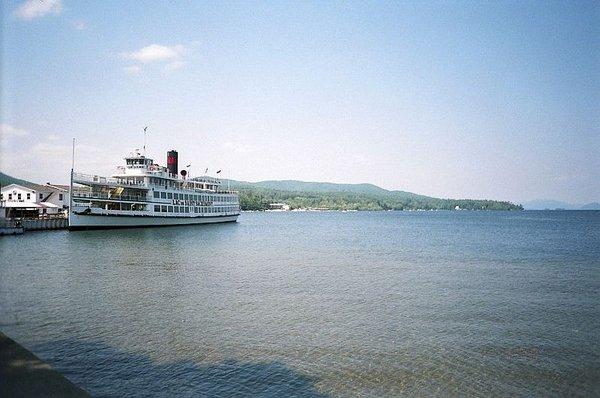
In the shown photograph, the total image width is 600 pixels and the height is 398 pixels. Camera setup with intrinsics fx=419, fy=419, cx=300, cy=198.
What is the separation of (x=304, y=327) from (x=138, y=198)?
190 feet

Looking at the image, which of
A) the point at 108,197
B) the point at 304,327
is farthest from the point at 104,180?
the point at 304,327

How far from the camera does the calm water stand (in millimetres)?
11117

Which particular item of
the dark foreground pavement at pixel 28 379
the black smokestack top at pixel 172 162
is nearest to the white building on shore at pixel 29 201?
the black smokestack top at pixel 172 162

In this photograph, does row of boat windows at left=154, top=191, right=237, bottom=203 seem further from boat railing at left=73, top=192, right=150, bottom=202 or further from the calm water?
the calm water

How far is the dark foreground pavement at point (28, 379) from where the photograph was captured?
6.64 meters

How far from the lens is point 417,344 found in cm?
1416

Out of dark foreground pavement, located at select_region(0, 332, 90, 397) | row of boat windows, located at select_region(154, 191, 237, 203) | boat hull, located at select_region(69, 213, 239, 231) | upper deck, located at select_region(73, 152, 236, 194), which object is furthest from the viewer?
row of boat windows, located at select_region(154, 191, 237, 203)

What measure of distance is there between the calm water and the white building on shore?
42.6 metres

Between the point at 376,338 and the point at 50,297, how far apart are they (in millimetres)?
15128

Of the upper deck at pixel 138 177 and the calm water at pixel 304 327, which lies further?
the upper deck at pixel 138 177

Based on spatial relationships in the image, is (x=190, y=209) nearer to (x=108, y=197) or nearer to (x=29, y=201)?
(x=108, y=197)

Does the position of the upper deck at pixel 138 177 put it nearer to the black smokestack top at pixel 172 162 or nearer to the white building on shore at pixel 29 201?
the black smokestack top at pixel 172 162

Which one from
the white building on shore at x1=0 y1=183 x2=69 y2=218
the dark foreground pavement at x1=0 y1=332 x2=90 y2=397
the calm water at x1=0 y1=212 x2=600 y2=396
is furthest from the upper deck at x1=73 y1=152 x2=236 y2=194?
the dark foreground pavement at x1=0 y1=332 x2=90 y2=397

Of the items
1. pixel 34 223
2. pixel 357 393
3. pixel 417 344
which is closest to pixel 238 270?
pixel 417 344
